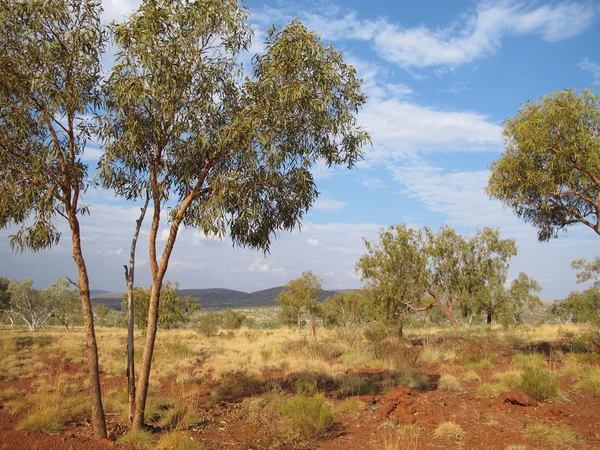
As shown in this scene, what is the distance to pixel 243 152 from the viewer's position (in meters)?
8.59

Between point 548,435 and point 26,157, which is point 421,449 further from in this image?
point 26,157

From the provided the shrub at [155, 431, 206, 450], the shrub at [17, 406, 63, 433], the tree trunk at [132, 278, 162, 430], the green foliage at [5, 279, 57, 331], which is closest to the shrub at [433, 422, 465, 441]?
the shrub at [155, 431, 206, 450]

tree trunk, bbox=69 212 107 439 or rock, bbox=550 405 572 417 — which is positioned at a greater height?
tree trunk, bbox=69 212 107 439

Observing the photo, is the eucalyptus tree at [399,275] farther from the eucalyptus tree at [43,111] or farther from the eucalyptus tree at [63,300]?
the eucalyptus tree at [63,300]

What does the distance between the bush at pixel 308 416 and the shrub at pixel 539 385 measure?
5.53 m

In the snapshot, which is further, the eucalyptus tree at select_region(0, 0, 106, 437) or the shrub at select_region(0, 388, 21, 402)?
the shrub at select_region(0, 388, 21, 402)

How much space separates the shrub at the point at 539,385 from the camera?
10516mm

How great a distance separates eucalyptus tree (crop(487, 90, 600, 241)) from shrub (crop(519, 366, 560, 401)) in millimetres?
5425

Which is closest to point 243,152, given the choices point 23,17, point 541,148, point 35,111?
point 35,111

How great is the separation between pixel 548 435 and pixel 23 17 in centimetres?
1250

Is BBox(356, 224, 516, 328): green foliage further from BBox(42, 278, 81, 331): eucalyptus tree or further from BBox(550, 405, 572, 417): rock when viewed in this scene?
BBox(42, 278, 81, 331): eucalyptus tree

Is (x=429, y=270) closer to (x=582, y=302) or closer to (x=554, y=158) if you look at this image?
(x=554, y=158)

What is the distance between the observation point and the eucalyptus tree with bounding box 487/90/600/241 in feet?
41.0

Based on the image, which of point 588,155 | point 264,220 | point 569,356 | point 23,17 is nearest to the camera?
point 23,17
